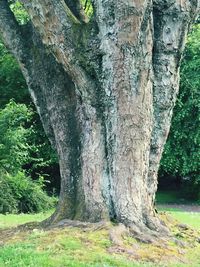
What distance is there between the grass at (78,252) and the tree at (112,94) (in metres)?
0.55

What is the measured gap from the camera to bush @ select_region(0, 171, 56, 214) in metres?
16.0

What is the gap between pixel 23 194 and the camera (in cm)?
1647

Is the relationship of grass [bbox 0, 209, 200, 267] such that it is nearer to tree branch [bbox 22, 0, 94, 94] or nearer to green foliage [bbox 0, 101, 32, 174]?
tree branch [bbox 22, 0, 94, 94]

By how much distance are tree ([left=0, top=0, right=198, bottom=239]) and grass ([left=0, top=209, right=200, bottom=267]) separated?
55 centimetres

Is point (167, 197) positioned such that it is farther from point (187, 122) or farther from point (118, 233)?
point (118, 233)

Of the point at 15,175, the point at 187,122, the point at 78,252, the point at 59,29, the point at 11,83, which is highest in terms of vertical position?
the point at 11,83

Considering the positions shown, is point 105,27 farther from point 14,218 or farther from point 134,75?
point 14,218

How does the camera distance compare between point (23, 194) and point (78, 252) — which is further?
point (23, 194)

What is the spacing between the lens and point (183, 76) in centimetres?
2220

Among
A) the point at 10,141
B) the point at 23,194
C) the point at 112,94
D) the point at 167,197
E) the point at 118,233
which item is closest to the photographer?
the point at 118,233

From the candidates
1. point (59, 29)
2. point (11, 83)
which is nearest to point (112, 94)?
point (59, 29)

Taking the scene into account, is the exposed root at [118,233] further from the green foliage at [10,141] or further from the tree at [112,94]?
the green foliage at [10,141]

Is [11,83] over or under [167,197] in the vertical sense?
over

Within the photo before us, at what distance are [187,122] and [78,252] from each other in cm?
1628
